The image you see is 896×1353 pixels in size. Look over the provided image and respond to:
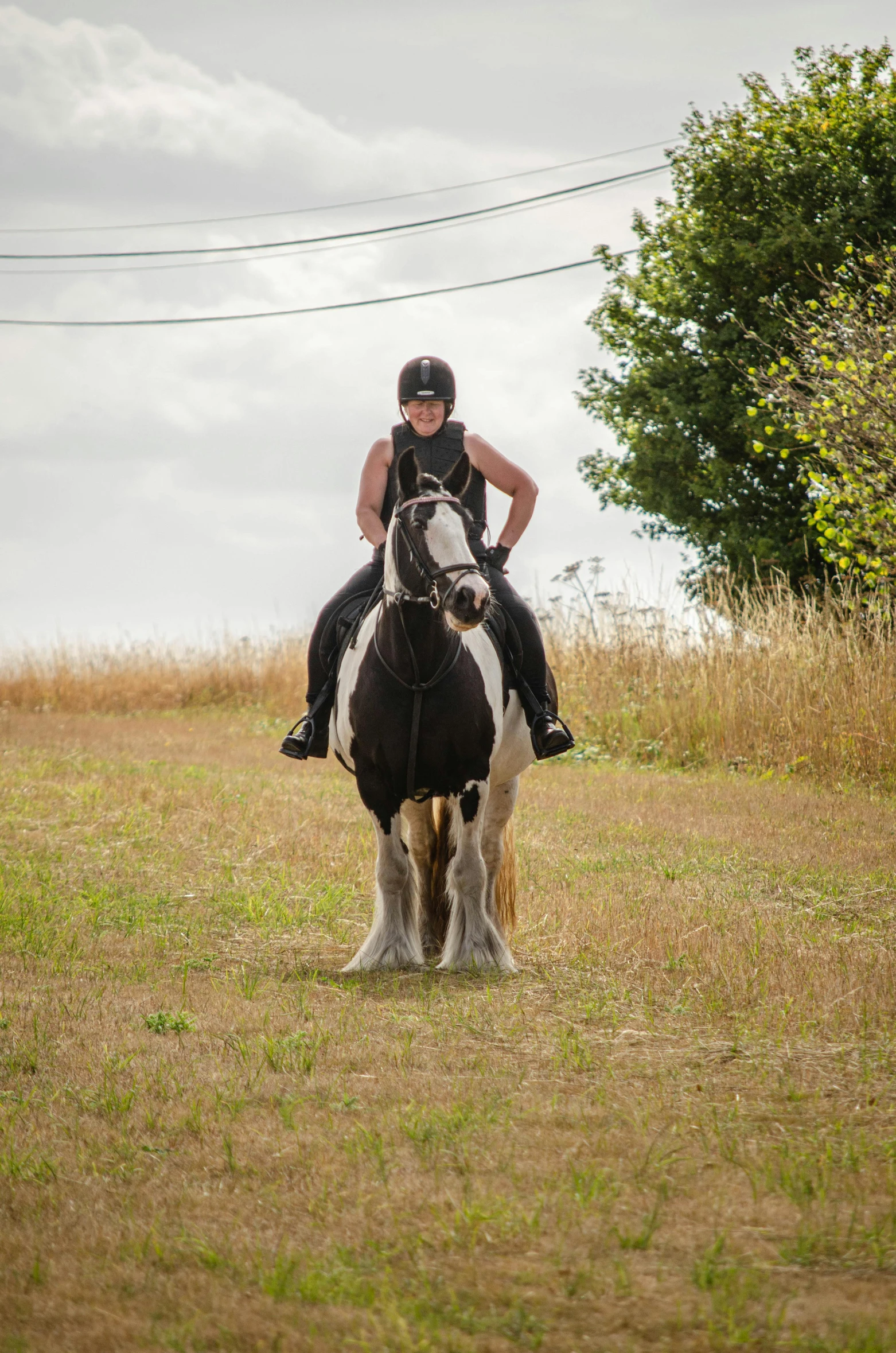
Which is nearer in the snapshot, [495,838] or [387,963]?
[387,963]

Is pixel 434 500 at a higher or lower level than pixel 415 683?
higher

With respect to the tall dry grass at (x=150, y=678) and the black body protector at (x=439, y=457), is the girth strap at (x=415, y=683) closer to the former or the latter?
the black body protector at (x=439, y=457)

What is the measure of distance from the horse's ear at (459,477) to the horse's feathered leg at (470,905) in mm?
1557

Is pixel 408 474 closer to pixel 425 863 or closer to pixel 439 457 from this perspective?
pixel 439 457

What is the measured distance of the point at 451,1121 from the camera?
4199 mm

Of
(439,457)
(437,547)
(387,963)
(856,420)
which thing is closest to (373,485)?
(439,457)

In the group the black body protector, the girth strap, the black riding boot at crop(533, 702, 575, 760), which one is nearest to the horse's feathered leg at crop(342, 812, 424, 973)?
the girth strap

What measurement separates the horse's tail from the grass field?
25cm

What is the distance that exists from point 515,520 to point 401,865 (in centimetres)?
210

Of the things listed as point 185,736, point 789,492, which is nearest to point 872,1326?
point 185,736

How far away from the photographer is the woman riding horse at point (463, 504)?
6.87 m

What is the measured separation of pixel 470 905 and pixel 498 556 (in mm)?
1947

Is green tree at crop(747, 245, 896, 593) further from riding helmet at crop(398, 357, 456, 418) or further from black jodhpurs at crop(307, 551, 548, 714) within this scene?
riding helmet at crop(398, 357, 456, 418)

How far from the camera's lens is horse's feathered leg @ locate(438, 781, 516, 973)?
21.8 feet
